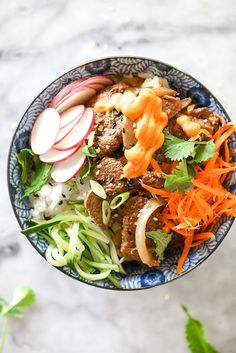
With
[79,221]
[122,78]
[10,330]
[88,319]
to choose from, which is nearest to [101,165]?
[79,221]

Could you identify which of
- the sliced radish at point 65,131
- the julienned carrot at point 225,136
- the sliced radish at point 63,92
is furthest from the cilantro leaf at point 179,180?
the sliced radish at point 63,92

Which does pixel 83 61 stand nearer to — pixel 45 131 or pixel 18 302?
pixel 45 131

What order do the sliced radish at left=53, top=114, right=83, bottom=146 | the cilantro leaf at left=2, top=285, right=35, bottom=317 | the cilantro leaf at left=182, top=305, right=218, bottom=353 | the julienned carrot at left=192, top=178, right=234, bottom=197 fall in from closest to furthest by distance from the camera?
the cilantro leaf at left=182, top=305, right=218, bottom=353
the julienned carrot at left=192, top=178, right=234, bottom=197
the sliced radish at left=53, top=114, right=83, bottom=146
the cilantro leaf at left=2, top=285, right=35, bottom=317

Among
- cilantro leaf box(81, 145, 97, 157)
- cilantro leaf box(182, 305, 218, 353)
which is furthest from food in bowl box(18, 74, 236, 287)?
cilantro leaf box(182, 305, 218, 353)

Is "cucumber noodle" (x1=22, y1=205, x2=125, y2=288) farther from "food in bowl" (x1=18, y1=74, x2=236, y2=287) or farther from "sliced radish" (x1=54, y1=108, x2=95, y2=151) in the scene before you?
Answer: "sliced radish" (x1=54, y1=108, x2=95, y2=151)

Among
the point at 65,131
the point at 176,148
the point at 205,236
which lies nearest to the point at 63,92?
the point at 65,131

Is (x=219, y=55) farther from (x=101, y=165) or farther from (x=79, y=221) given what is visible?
(x=79, y=221)

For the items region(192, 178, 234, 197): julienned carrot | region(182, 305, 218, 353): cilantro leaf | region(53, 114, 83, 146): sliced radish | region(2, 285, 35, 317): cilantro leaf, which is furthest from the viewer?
region(2, 285, 35, 317): cilantro leaf
